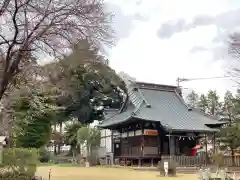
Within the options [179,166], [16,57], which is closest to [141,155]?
[179,166]

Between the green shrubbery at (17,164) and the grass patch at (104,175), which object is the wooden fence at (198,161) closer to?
the grass patch at (104,175)

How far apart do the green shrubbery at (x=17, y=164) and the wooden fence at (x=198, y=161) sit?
14.8 m

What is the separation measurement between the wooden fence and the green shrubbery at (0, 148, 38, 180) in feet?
48.4

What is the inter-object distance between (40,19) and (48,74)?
103 inches

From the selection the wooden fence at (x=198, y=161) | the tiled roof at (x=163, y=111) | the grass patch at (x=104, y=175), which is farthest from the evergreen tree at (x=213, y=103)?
the grass patch at (x=104, y=175)

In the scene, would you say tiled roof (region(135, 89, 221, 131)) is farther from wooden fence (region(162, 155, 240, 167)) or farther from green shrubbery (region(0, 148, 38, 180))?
green shrubbery (region(0, 148, 38, 180))

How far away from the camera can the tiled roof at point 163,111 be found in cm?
3031

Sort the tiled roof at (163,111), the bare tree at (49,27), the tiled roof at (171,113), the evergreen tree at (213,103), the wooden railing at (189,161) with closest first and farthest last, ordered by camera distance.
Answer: the bare tree at (49,27) → the wooden railing at (189,161) → the tiled roof at (171,113) → the tiled roof at (163,111) → the evergreen tree at (213,103)

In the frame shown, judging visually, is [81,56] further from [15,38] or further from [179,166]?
[179,166]

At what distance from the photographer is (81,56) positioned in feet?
34.3

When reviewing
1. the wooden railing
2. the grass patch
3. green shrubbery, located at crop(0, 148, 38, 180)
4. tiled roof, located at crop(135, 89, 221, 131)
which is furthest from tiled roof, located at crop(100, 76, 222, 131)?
green shrubbery, located at crop(0, 148, 38, 180)

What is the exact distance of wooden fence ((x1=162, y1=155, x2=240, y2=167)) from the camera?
28.3 m

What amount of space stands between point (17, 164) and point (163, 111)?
65.1 feet

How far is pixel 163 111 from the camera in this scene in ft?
107
